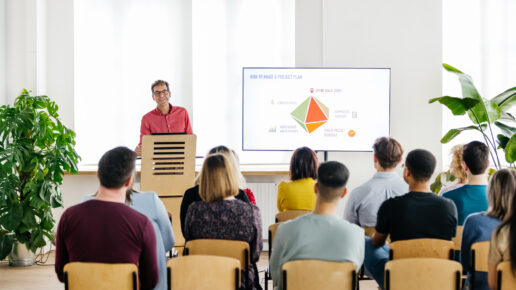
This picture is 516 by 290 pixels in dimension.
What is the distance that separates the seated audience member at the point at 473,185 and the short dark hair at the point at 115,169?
2.09 metres

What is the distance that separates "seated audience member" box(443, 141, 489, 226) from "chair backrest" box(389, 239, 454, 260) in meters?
0.66

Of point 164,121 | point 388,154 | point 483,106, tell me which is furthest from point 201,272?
point 483,106

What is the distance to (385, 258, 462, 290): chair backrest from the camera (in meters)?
2.36

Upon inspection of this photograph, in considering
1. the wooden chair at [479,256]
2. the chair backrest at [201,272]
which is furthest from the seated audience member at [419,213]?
the chair backrest at [201,272]

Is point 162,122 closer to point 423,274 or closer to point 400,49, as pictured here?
point 400,49

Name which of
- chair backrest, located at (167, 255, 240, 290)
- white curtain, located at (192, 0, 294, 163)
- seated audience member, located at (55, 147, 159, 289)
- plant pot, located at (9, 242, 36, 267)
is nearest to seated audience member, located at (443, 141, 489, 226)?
chair backrest, located at (167, 255, 240, 290)

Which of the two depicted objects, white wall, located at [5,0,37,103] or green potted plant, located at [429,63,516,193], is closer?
green potted plant, located at [429,63,516,193]

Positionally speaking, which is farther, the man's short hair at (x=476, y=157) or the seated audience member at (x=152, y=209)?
the man's short hair at (x=476, y=157)

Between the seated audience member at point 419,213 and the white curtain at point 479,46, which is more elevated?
the white curtain at point 479,46

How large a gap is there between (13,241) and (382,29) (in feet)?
15.6

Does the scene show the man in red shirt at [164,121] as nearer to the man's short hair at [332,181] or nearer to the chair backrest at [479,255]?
the man's short hair at [332,181]

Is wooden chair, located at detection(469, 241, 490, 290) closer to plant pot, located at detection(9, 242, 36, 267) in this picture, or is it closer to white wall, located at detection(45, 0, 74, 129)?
plant pot, located at detection(9, 242, 36, 267)

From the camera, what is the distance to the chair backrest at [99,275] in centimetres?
226

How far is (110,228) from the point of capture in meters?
2.26
